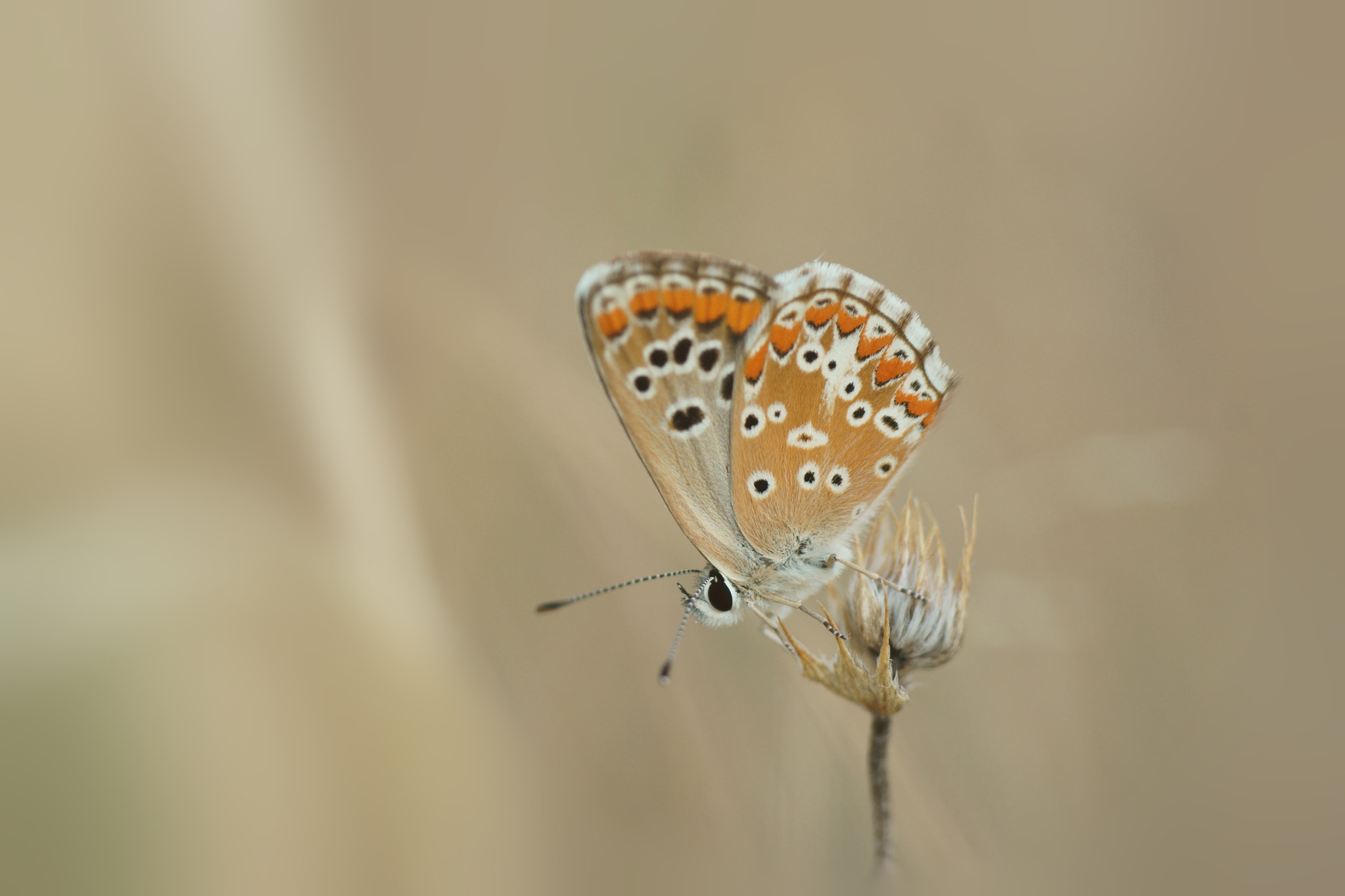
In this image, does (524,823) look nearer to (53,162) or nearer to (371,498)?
(371,498)

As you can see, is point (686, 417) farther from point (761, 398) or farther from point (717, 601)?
point (717, 601)

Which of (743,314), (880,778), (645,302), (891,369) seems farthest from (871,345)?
(880,778)

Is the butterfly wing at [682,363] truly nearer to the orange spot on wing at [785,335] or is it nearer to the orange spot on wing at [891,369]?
the orange spot on wing at [785,335]

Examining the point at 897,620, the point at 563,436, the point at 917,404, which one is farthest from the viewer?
the point at 563,436

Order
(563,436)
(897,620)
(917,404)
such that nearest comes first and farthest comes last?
(897,620), (917,404), (563,436)

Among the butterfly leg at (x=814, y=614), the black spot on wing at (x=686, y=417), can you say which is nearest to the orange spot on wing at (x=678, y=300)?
the black spot on wing at (x=686, y=417)

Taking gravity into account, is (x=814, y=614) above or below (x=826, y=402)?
below

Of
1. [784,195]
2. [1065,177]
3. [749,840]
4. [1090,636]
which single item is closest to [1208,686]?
[1090,636]

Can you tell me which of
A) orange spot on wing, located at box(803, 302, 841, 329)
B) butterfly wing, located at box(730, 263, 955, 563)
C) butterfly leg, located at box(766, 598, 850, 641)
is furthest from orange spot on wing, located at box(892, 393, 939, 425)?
butterfly leg, located at box(766, 598, 850, 641)
